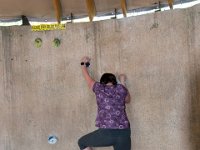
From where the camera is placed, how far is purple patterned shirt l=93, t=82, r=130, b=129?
10.9ft

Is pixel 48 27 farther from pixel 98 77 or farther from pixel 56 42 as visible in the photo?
pixel 98 77

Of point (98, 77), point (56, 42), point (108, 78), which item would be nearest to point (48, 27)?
point (56, 42)

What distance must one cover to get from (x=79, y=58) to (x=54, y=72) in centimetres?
33

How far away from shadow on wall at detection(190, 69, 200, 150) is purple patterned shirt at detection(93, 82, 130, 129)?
0.63m

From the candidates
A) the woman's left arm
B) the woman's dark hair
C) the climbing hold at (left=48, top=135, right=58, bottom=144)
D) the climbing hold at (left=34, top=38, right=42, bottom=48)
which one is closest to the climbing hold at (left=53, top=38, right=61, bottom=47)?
the climbing hold at (left=34, top=38, right=42, bottom=48)

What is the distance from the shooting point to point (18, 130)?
12.7 feet

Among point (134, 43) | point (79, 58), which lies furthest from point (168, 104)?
point (79, 58)

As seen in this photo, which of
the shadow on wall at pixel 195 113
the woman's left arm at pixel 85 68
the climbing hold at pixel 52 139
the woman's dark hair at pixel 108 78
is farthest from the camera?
the climbing hold at pixel 52 139

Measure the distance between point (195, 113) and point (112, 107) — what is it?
2.62 ft

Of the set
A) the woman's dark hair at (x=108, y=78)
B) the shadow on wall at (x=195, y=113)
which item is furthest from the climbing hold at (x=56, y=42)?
the shadow on wall at (x=195, y=113)

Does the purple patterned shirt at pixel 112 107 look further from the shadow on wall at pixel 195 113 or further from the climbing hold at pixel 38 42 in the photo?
the climbing hold at pixel 38 42

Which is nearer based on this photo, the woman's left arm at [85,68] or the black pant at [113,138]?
the black pant at [113,138]

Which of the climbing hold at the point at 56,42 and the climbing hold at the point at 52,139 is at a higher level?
the climbing hold at the point at 56,42

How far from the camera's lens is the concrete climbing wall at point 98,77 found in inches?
133
